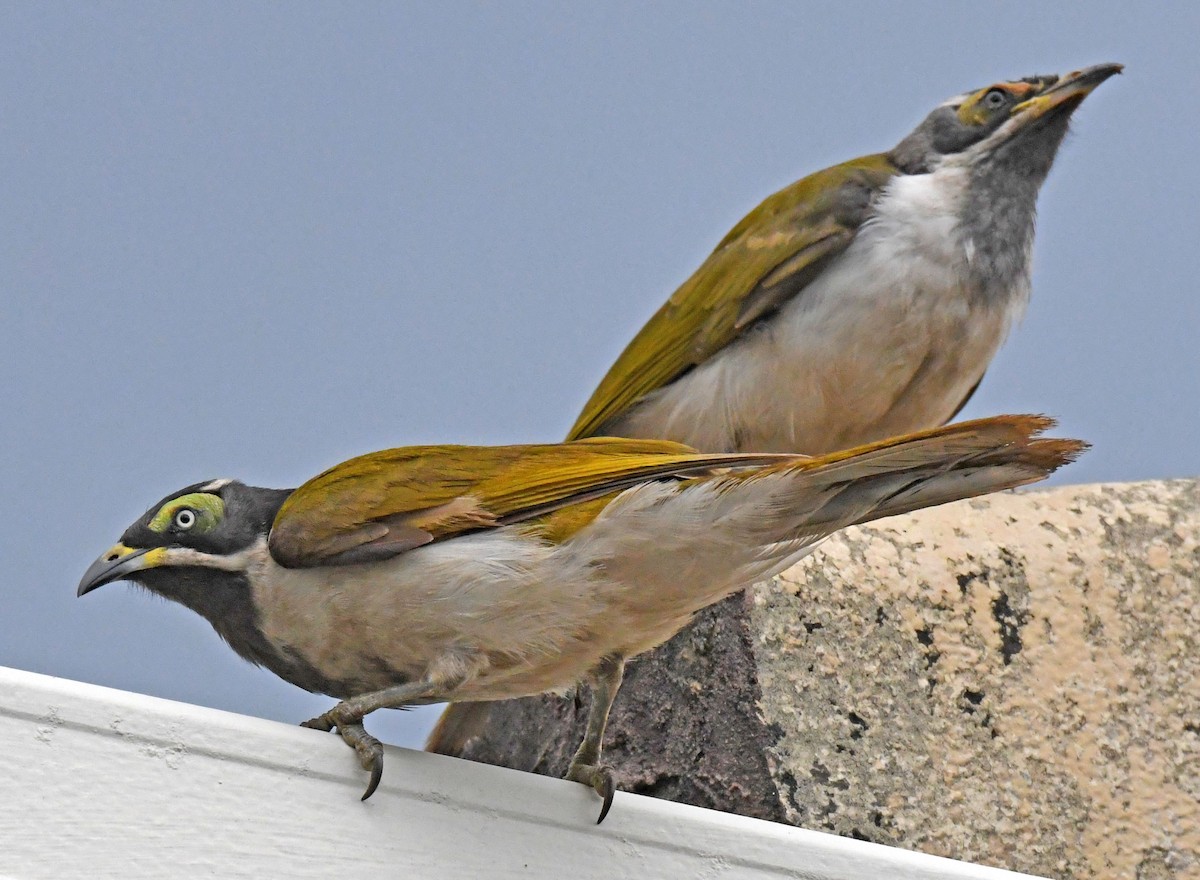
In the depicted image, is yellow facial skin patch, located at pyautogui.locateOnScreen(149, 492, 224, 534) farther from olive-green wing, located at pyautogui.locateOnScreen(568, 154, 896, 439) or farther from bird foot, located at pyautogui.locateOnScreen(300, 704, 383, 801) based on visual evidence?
olive-green wing, located at pyautogui.locateOnScreen(568, 154, 896, 439)

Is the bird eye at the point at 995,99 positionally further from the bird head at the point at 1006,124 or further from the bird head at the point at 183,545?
the bird head at the point at 183,545

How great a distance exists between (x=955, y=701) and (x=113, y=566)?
5.86 ft

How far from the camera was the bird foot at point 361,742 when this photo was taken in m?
2.43

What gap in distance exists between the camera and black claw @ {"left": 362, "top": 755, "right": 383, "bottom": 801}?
2428 mm

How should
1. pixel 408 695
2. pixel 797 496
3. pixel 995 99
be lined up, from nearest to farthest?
pixel 797 496, pixel 408 695, pixel 995 99

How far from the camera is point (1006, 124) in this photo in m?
4.55

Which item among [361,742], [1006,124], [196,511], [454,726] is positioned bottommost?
[454,726]

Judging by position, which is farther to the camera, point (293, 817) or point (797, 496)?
point (797, 496)

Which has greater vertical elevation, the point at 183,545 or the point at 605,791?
the point at 183,545

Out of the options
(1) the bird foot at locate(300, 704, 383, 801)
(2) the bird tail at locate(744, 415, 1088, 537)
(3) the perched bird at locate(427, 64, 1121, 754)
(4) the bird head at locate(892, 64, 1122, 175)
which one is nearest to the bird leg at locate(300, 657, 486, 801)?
(1) the bird foot at locate(300, 704, 383, 801)

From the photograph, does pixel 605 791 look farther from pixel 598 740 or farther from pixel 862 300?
pixel 862 300

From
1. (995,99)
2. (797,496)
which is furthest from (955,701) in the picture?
(995,99)

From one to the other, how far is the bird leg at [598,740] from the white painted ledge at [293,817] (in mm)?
52

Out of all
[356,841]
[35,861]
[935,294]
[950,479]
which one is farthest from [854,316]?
[35,861]
